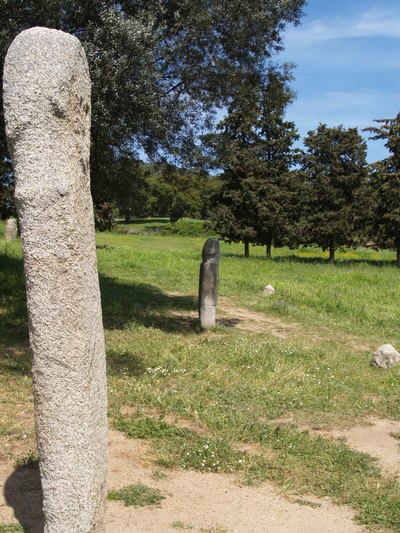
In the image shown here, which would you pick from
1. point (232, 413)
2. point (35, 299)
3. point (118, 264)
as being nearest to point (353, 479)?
point (232, 413)

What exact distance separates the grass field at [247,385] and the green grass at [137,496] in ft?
2.06

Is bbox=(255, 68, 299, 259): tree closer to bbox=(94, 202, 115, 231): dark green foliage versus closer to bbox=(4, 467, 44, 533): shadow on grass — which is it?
bbox=(94, 202, 115, 231): dark green foliage

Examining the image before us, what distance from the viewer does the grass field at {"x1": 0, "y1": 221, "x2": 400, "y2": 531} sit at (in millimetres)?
6316

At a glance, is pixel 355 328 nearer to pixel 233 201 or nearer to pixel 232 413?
pixel 232 413

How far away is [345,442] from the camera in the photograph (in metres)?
7.27

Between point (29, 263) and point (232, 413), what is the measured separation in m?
4.73

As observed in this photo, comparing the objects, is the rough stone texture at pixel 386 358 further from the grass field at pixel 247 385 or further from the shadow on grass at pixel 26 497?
the shadow on grass at pixel 26 497

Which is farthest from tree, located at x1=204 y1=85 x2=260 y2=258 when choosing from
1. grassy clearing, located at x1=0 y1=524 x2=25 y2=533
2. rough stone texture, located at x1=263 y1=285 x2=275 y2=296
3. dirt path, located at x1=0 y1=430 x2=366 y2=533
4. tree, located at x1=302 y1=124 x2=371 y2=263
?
grassy clearing, located at x1=0 y1=524 x2=25 y2=533

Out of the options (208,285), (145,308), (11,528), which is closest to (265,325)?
(208,285)

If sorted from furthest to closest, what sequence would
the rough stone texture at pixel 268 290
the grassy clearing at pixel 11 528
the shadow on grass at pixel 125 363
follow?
1. the rough stone texture at pixel 268 290
2. the shadow on grass at pixel 125 363
3. the grassy clearing at pixel 11 528

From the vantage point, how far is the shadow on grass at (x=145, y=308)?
13320 millimetres

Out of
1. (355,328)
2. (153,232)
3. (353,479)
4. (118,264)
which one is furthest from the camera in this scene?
(153,232)

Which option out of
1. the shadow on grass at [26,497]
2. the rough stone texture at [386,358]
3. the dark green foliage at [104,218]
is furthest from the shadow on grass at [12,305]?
the dark green foliage at [104,218]

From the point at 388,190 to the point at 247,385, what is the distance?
985 inches
